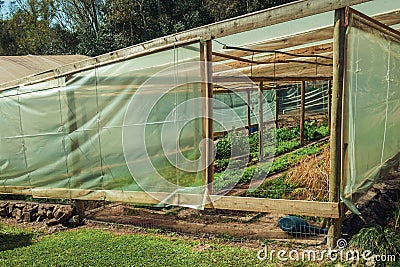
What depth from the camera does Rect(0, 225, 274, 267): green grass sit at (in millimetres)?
3967

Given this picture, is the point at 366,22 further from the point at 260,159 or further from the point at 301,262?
the point at 260,159

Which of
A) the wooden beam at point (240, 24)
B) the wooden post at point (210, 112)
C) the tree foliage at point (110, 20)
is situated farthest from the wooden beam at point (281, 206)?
the tree foliage at point (110, 20)

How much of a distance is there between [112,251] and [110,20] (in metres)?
17.3

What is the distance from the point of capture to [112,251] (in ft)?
14.3

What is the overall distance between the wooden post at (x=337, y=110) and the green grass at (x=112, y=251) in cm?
91

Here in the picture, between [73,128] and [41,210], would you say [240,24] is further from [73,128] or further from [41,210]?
[41,210]

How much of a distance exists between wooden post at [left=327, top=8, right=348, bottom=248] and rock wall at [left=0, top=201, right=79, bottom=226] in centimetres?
379

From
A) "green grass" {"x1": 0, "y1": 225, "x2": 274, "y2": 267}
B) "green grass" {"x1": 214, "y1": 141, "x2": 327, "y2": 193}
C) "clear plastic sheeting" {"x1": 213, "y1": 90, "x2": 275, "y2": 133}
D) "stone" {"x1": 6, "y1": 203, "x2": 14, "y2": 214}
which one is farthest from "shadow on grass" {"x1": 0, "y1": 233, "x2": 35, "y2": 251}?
"clear plastic sheeting" {"x1": 213, "y1": 90, "x2": 275, "y2": 133}

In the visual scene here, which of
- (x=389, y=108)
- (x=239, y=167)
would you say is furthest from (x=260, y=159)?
(x=389, y=108)

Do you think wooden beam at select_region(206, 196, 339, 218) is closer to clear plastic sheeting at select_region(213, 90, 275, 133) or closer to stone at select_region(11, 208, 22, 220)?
stone at select_region(11, 208, 22, 220)

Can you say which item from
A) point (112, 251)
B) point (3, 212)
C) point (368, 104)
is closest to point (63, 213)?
Answer: point (3, 212)

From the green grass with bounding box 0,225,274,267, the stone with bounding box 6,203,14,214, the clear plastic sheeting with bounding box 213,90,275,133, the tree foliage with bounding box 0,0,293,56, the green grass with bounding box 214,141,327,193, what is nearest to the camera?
the green grass with bounding box 0,225,274,267

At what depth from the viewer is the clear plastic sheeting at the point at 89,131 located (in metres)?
4.70

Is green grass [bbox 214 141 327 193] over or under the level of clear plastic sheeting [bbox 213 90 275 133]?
under
